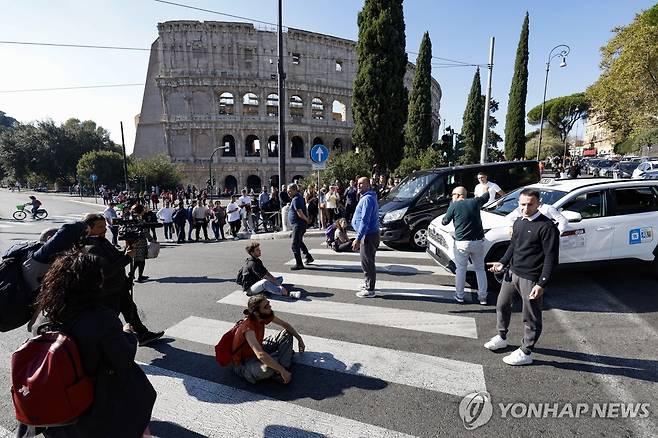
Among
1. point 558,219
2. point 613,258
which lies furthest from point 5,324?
point 613,258

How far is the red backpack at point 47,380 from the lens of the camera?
1.58 meters

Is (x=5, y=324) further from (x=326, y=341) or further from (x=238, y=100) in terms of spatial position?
(x=238, y=100)

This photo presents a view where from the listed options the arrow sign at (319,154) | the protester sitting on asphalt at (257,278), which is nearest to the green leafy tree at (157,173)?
the arrow sign at (319,154)

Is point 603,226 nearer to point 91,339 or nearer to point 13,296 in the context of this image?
point 91,339

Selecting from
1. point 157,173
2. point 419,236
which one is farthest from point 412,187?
point 157,173

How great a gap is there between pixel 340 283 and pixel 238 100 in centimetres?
4240

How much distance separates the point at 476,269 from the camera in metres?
4.82

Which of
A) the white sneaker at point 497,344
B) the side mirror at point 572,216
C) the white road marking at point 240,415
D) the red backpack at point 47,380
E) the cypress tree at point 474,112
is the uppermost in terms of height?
the cypress tree at point 474,112

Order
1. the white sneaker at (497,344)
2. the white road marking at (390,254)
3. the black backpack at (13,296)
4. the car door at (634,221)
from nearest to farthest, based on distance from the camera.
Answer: the black backpack at (13,296) → the white sneaker at (497,344) → the car door at (634,221) → the white road marking at (390,254)

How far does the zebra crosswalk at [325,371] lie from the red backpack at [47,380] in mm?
1268

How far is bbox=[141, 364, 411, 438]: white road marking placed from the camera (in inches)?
102

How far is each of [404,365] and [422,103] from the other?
3130 cm

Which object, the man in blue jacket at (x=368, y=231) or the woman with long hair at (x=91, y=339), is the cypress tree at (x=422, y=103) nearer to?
the man in blue jacket at (x=368, y=231)

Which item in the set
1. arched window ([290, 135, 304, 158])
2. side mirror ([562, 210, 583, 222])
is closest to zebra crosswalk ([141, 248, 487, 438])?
side mirror ([562, 210, 583, 222])
